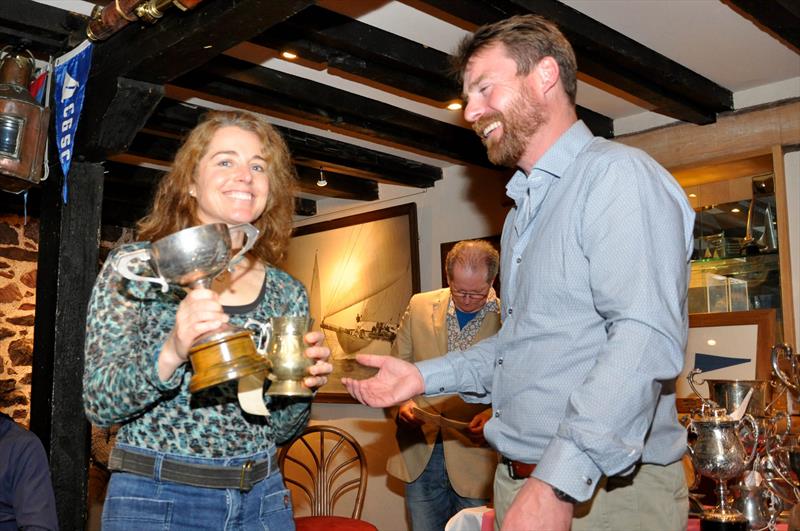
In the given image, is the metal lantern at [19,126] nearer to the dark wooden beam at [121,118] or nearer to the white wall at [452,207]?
the dark wooden beam at [121,118]

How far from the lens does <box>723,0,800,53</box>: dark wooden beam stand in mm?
2996

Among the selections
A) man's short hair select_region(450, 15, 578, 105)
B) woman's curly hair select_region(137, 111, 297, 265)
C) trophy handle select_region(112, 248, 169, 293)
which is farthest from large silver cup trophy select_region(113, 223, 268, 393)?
man's short hair select_region(450, 15, 578, 105)

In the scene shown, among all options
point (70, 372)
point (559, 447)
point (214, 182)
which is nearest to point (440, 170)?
point (70, 372)

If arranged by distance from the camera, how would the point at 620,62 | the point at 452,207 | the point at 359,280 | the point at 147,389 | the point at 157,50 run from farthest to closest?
the point at 359,280, the point at 452,207, the point at 620,62, the point at 157,50, the point at 147,389

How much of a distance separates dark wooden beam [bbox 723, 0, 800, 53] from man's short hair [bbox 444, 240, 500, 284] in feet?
5.27

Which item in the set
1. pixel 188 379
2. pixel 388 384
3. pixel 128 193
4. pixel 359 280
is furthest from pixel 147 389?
A: pixel 128 193

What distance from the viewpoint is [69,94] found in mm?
3359

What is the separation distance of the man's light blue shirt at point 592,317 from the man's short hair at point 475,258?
2.21 m

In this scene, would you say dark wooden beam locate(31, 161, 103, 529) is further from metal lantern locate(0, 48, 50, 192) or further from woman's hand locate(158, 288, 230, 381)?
woman's hand locate(158, 288, 230, 381)

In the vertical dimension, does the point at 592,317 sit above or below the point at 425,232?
below

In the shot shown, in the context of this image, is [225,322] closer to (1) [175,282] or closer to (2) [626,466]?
(1) [175,282]

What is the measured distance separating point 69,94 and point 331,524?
2332 mm

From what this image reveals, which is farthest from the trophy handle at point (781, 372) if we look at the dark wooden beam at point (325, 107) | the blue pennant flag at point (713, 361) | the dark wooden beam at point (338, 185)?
the dark wooden beam at point (338, 185)

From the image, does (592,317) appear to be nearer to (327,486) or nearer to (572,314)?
(572,314)
